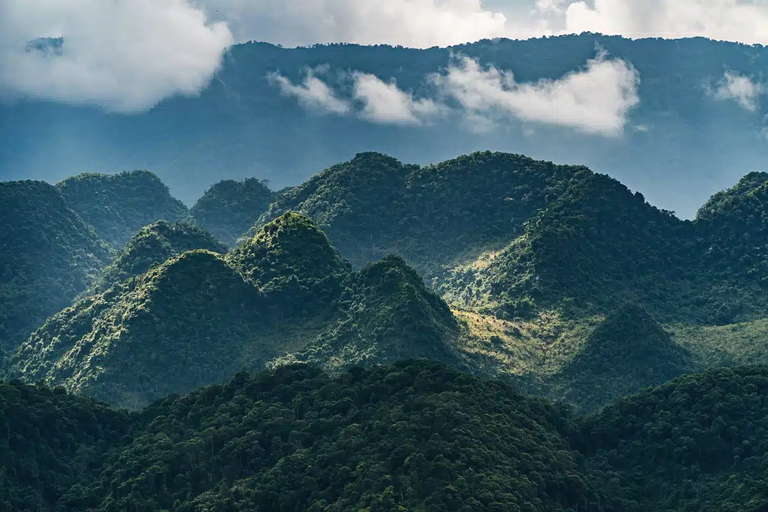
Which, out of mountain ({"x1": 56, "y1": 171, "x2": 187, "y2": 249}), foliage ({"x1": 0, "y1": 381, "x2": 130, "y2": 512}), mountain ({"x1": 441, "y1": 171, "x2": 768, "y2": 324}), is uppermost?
mountain ({"x1": 56, "y1": 171, "x2": 187, "y2": 249})

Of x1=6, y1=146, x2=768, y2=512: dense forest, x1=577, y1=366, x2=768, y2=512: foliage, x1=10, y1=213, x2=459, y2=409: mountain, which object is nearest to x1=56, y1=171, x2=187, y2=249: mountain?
x1=6, y1=146, x2=768, y2=512: dense forest

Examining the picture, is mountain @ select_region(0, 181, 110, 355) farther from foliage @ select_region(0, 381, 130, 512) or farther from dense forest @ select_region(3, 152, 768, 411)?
foliage @ select_region(0, 381, 130, 512)

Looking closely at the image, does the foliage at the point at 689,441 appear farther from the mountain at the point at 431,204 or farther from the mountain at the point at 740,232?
the mountain at the point at 431,204

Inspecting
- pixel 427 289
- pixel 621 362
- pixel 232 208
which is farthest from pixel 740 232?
pixel 232 208

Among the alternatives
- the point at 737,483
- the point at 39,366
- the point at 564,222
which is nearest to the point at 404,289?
the point at 564,222

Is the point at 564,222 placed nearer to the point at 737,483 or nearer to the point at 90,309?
the point at 90,309

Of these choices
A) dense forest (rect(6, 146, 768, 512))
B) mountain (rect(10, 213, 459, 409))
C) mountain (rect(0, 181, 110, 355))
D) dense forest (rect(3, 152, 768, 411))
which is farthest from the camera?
mountain (rect(0, 181, 110, 355))
